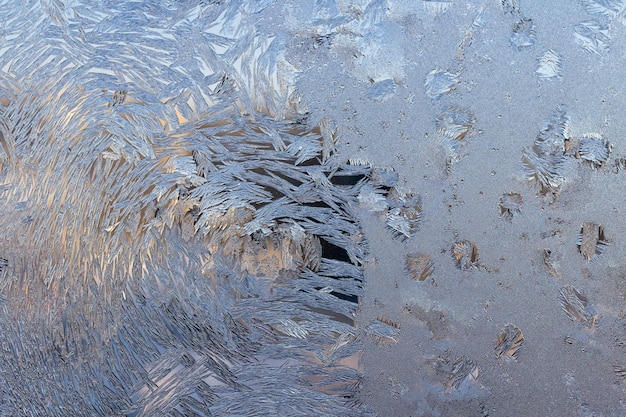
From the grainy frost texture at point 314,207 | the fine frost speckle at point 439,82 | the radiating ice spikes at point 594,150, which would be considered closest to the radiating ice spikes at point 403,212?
the grainy frost texture at point 314,207

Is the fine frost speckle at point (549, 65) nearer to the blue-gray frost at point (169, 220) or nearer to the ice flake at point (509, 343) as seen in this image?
the blue-gray frost at point (169, 220)

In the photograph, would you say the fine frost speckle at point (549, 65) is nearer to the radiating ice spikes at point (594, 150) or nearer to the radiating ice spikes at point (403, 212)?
the radiating ice spikes at point (594, 150)

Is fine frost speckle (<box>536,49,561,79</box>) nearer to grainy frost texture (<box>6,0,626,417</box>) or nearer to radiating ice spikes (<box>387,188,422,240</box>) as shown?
grainy frost texture (<box>6,0,626,417</box>)

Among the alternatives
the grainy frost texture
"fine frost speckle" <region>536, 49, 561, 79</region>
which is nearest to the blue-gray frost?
the grainy frost texture

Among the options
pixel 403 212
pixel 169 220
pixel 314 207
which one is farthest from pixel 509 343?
pixel 169 220

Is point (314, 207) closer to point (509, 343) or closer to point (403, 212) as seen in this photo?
point (403, 212)

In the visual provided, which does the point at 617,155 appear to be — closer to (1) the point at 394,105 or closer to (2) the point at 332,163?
(1) the point at 394,105

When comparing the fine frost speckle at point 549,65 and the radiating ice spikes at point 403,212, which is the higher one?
the fine frost speckle at point 549,65

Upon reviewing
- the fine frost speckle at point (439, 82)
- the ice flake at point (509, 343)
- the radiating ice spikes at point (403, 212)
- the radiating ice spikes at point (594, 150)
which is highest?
the fine frost speckle at point (439, 82)
